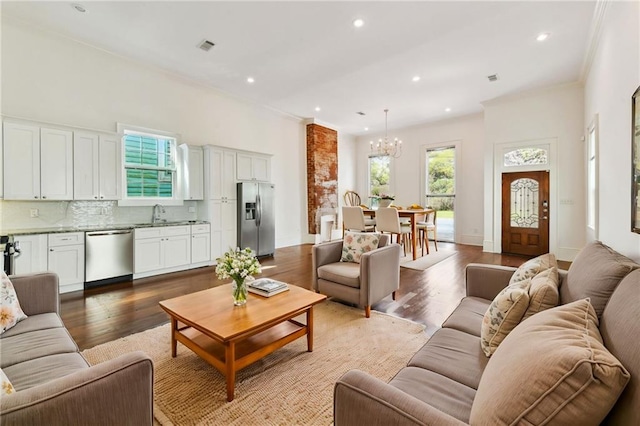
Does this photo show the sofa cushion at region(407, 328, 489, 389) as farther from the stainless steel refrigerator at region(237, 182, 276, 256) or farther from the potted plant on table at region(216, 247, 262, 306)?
the stainless steel refrigerator at region(237, 182, 276, 256)

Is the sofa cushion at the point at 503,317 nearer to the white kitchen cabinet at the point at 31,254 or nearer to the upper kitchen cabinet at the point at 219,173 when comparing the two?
the white kitchen cabinet at the point at 31,254

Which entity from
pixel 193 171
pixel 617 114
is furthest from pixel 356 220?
pixel 617 114

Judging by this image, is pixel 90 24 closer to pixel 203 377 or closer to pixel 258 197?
pixel 258 197

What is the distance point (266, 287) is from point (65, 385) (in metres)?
1.47

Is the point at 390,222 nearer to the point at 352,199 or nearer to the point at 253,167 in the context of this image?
the point at 253,167

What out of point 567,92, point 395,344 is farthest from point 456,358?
point 567,92

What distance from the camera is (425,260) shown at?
530cm

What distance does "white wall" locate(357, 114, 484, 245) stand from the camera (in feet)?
23.0

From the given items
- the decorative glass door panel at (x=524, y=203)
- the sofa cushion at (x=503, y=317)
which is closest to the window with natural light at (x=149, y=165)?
the sofa cushion at (x=503, y=317)

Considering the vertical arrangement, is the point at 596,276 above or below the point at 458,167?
below

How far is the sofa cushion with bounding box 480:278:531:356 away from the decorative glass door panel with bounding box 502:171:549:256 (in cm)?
541

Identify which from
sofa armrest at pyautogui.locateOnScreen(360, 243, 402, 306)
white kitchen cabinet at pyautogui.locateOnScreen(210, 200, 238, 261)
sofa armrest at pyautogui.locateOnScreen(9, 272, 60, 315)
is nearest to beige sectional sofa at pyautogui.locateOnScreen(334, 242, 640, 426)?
sofa armrest at pyautogui.locateOnScreen(360, 243, 402, 306)

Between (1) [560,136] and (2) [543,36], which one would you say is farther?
(1) [560,136]

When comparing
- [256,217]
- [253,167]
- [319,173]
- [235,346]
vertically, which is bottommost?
[235,346]
